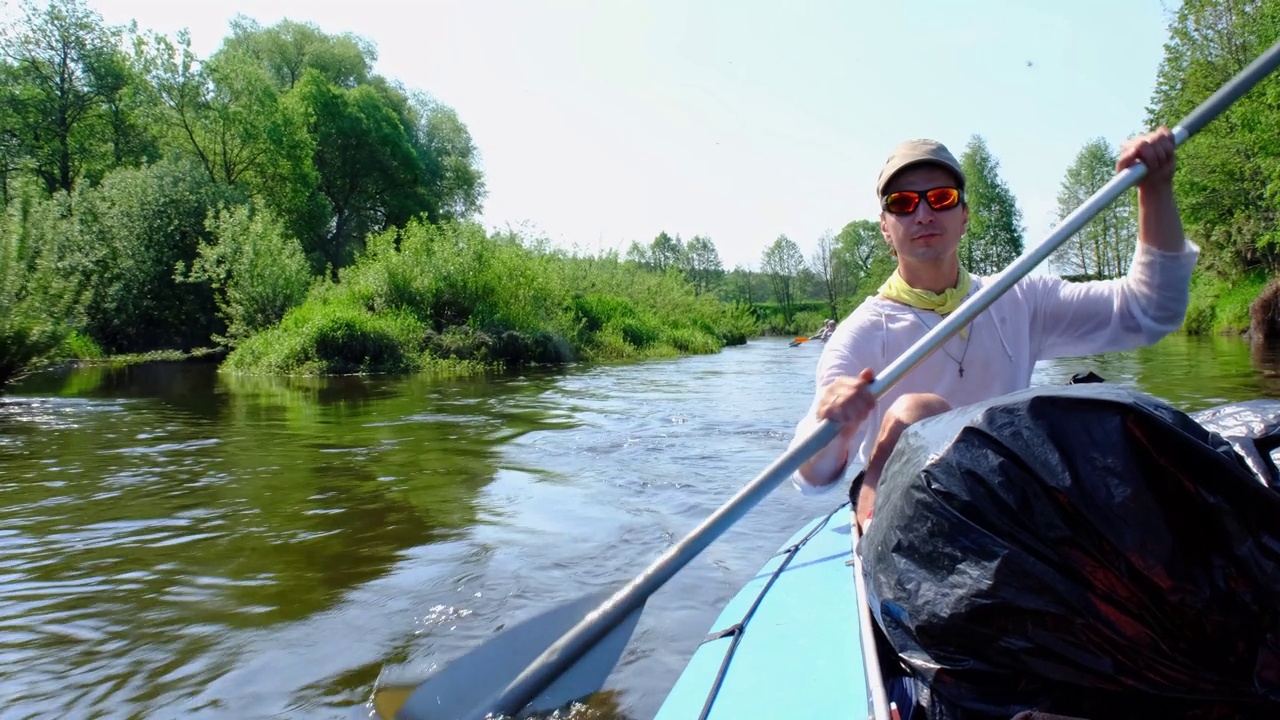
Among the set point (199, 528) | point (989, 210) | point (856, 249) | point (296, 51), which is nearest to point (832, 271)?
point (856, 249)

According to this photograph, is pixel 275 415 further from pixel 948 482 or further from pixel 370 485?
→ pixel 948 482

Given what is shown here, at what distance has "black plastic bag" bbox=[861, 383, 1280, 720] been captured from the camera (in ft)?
4.02

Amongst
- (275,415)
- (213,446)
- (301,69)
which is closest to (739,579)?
(213,446)

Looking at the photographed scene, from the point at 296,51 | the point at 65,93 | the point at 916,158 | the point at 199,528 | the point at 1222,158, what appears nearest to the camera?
the point at 916,158

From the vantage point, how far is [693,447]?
7.96m

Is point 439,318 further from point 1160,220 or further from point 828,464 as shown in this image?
point 1160,220

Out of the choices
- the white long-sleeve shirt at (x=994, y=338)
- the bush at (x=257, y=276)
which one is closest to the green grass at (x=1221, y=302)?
the bush at (x=257, y=276)

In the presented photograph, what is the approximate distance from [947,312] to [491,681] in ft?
5.94

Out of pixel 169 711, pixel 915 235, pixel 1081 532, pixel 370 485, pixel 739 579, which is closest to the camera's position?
pixel 1081 532

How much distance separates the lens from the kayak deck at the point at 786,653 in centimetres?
181

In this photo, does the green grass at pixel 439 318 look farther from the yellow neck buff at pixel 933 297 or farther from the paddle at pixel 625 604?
the yellow neck buff at pixel 933 297

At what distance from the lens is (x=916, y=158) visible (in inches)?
94.7

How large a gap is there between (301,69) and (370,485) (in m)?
37.4

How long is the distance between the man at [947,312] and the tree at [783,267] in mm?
72352
